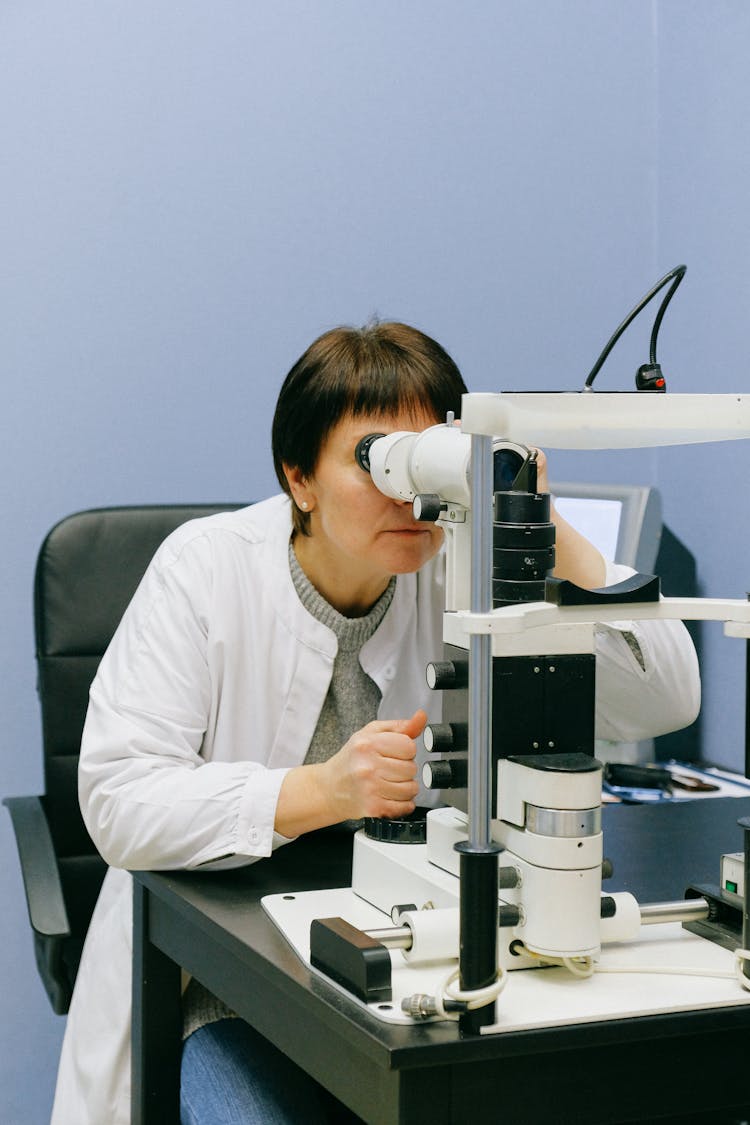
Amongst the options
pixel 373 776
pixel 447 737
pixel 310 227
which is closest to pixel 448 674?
pixel 447 737

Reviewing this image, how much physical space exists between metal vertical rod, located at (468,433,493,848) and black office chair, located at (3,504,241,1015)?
102 cm

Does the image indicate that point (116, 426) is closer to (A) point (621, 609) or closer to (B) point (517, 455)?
(B) point (517, 455)

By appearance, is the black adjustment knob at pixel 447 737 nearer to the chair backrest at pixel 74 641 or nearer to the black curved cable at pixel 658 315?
the black curved cable at pixel 658 315

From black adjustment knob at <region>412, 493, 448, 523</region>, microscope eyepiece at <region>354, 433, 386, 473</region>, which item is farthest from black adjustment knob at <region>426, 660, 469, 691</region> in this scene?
microscope eyepiece at <region>354, 433, 386, 473</region>

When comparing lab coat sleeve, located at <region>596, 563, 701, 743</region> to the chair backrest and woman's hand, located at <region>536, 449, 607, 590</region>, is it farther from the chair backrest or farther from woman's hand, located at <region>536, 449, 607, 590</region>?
the chair backrest

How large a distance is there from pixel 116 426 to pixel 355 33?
811 millimetres

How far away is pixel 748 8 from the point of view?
90.3 inches

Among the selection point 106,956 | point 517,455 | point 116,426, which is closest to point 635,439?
point 517,455

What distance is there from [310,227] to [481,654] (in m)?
1.56

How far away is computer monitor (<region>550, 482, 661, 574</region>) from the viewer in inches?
89.0

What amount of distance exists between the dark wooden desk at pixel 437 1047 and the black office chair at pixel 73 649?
0.53 m

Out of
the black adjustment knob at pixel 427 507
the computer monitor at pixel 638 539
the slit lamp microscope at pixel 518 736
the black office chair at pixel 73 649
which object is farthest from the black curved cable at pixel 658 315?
the computer monitor at pixel 638 539

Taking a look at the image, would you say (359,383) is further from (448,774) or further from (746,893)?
(746,893)

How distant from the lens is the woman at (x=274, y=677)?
1.35 metres
